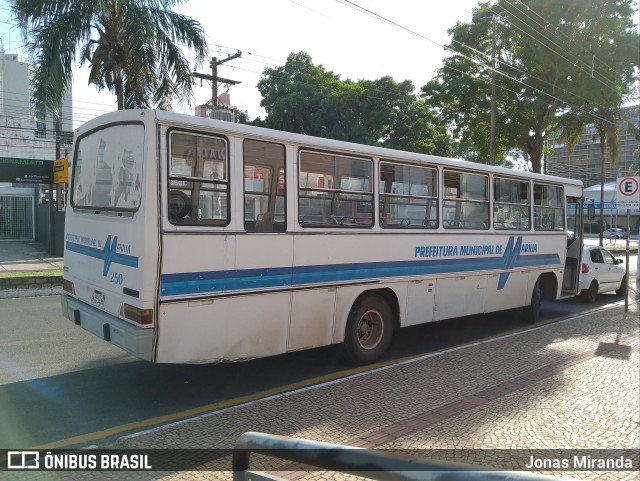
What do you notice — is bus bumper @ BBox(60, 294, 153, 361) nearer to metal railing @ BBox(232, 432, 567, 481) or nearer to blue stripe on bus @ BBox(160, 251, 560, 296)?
blue stripe on bus @ BBox(160, 251, 560, 296)

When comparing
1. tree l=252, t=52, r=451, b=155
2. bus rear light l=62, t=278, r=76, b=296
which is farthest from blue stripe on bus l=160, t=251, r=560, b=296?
tree l=252, t=52, r=451, b=155

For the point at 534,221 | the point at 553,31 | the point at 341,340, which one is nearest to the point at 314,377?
the point at 341,340

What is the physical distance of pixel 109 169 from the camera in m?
5.63

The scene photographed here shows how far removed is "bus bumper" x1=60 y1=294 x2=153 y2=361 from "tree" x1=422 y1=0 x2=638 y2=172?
1605 centimetres

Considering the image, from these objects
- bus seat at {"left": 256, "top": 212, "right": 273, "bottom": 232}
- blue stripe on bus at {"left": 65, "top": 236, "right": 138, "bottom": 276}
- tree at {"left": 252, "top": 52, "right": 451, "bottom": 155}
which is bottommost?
blue stripe on bus at {"left": 65, "top": 236, "right": 138, "bottom": 276}

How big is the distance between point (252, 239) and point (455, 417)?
2.70m

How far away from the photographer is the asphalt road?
471 centimetres

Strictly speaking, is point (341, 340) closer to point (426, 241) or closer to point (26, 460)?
point (426, 241)

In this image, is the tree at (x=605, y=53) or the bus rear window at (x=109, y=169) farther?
the tree at (x=605, y=53)

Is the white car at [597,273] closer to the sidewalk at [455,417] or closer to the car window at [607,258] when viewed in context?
the car window at [607,258]

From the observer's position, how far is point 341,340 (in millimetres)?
6559

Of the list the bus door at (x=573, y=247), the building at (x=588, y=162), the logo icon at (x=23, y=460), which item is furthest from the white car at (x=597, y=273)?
A: the building at (x=588, y=162)

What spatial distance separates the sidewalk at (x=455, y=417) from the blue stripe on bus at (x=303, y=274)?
119cm

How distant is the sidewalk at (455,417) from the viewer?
13.8 ft
